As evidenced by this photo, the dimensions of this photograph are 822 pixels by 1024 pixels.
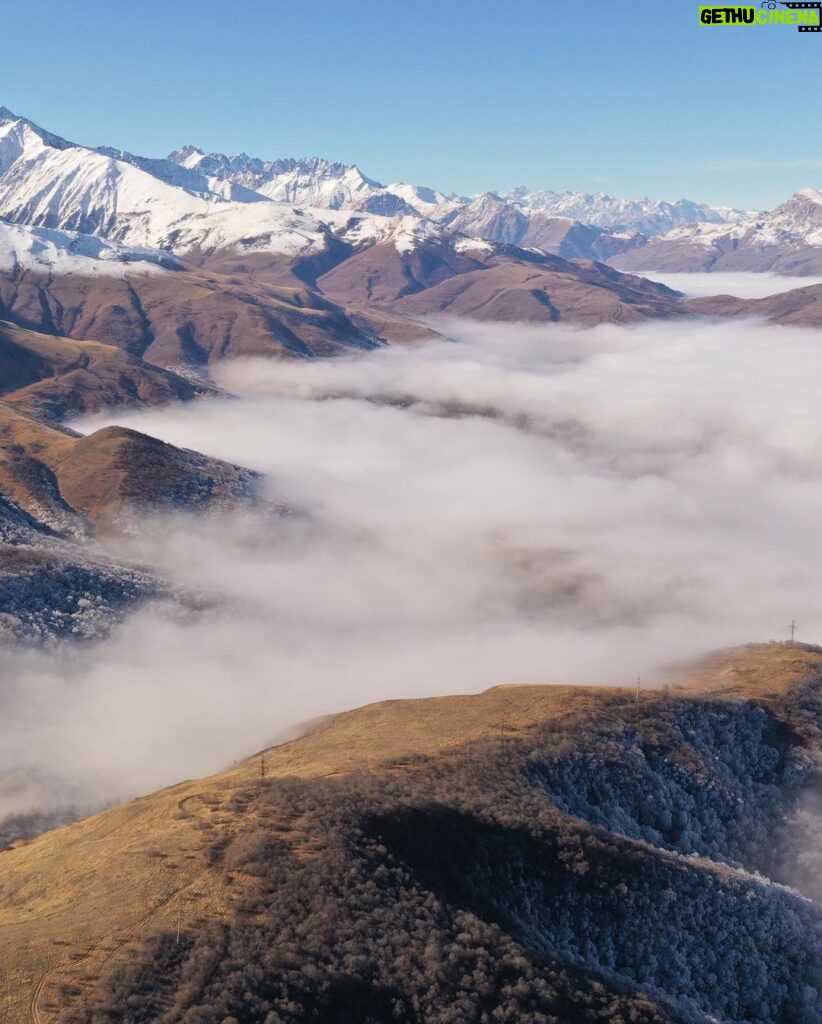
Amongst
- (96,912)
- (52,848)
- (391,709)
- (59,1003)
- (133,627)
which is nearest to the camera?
(59,1003)

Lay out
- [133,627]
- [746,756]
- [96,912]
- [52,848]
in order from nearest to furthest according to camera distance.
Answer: [96,912] → [52,848] → [746,756] → [133,627]

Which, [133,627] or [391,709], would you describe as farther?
[133,627]

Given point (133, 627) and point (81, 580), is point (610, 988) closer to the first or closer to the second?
point (133, 627)

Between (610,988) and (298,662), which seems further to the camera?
(298,662)

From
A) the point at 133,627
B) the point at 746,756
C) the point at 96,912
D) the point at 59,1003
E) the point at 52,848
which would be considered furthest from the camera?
the point at 133,627

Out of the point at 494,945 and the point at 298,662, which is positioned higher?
the point at 494,945

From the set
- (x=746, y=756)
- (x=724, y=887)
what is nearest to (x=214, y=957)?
(x=724, y=887)

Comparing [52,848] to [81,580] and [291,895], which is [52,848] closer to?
[291,895]

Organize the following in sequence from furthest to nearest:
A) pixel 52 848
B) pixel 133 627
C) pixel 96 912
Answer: pixel 133 627, pixel 52 848, pixel 96 912

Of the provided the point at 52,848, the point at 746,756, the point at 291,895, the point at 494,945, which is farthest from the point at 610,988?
the point at 746,756
